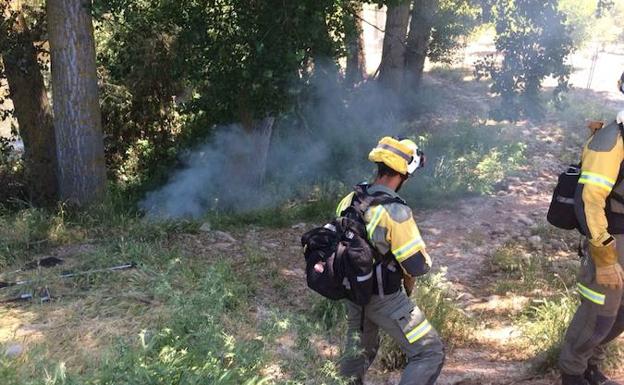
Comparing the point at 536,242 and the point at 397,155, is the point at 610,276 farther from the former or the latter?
the point at 536,242

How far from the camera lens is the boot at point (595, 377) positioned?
3549mm

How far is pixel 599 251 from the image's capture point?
3.16 meters

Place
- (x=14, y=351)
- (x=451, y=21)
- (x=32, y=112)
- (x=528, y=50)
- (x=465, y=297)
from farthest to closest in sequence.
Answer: (x=451, y=21)
(x=32, y=112)
(x=528, y=50)
(x=465, y=297)
(x=14, y=351)

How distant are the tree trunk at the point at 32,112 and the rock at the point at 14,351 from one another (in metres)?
4.78

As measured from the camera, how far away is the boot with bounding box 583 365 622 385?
3549 millimetres

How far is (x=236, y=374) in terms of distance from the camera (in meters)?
2.85

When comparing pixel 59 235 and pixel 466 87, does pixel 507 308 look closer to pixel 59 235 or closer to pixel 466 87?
pixel 59 235

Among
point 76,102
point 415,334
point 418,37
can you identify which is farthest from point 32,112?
point 418,37

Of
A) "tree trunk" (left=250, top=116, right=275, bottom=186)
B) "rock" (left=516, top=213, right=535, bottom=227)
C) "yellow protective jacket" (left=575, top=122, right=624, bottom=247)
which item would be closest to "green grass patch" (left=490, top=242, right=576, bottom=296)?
"rock" (left=516, top=213, right=535, bottom=227)

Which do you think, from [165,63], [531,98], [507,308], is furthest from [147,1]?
[507,308]

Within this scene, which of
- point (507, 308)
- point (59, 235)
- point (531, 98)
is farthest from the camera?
point (531, 98)

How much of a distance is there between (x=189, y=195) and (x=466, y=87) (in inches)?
294

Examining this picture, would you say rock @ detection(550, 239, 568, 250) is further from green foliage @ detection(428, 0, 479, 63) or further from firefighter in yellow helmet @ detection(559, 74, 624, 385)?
green foliage @ detection(428, 0, 479, 63)

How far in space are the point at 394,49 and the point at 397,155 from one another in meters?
9.05
